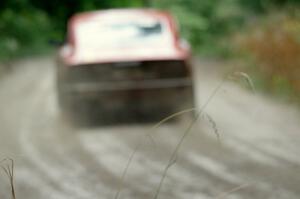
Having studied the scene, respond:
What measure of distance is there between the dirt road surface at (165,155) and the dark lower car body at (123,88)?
1.21 ft

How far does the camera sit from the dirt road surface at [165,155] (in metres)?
8.59

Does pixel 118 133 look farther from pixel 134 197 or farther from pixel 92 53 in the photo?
pixel 134 197

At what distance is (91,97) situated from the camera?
13.6 meters

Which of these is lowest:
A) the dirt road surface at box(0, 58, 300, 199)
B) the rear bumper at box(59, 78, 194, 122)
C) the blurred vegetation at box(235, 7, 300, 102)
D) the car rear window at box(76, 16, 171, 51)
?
the dirt road surface at box(0, 58, 300, 199)

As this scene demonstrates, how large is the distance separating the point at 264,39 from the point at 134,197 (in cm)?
1177

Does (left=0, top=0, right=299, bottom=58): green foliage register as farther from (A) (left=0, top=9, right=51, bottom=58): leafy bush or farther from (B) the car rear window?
(B) the car rear window

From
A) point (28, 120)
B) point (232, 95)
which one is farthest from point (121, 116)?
point (232, 95)

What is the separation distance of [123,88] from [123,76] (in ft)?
0.63

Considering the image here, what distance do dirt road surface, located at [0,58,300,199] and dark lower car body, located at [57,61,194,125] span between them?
1.21ft

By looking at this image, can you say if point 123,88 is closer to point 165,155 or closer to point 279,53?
point 165,155

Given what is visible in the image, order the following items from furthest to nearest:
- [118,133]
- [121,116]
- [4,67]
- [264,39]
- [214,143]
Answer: [4,67] < [264,39] < [121,116] < [118,133] < [214,143]

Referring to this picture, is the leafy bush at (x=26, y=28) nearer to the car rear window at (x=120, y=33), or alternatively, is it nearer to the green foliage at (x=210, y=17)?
the green foliage at (x=210, y=17)

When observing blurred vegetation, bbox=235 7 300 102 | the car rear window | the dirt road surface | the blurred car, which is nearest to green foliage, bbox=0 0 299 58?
blurred vegetation, bbox=235 7 300 102

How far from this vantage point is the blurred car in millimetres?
13492
